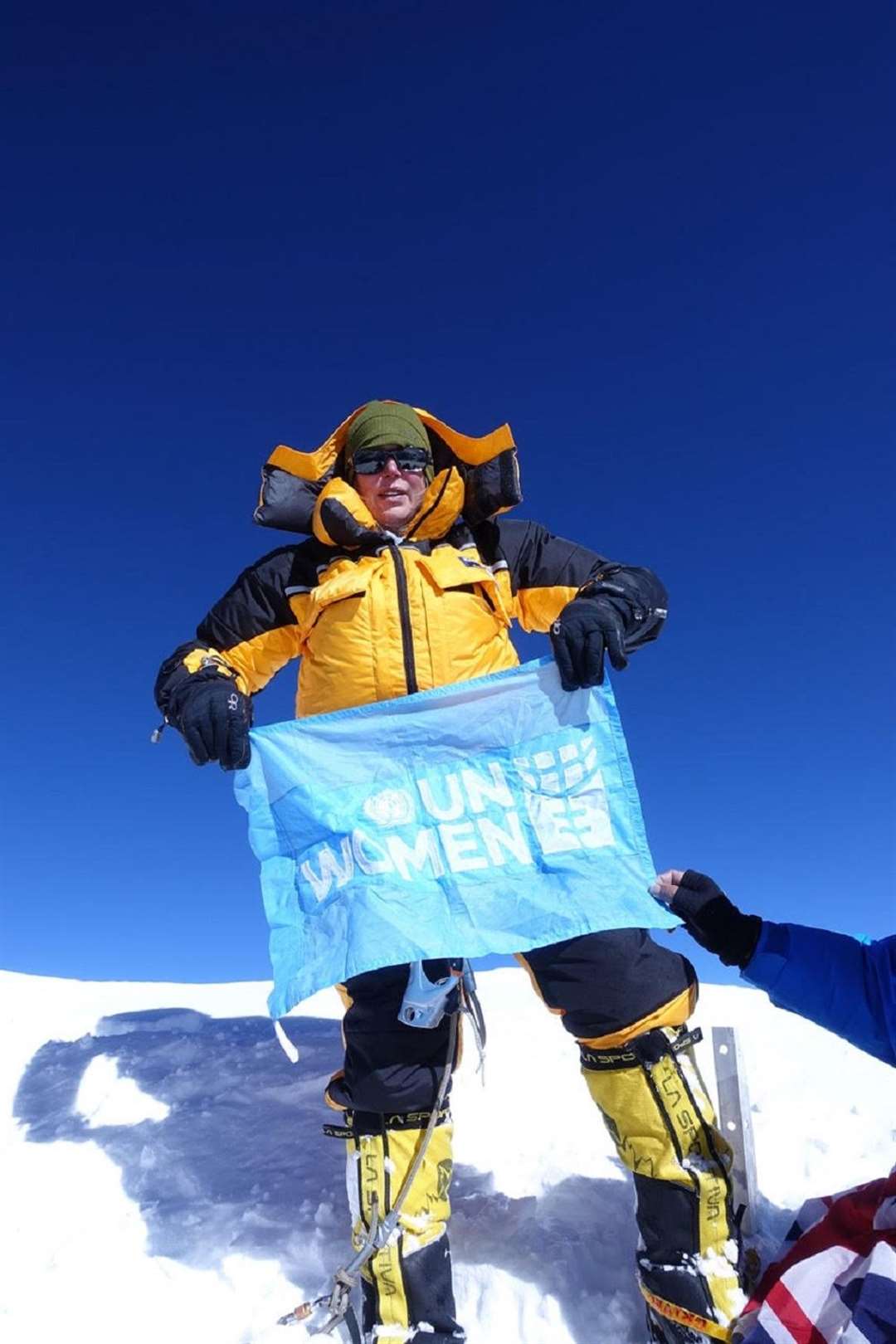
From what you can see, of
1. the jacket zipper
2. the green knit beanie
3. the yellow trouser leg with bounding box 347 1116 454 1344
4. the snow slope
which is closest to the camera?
the yellow trouser leg with bounding box 347 1116 454 1344

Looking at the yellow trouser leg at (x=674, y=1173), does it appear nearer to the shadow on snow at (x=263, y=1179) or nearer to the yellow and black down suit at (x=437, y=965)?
the yellow and black down suit at (x=437, y=965)

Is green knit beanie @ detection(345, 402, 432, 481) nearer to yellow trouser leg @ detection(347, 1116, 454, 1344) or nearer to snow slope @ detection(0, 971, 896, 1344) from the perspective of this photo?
yellow trouser leg @ detection(347, 1116, 454, 1344)

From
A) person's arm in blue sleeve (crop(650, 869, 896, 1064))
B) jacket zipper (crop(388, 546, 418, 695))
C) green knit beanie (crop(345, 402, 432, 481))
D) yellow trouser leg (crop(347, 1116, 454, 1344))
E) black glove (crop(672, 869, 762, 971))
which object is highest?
green knit beanie (crop(345, 402, 432, 481))

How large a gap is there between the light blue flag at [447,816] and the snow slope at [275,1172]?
46.3 inches

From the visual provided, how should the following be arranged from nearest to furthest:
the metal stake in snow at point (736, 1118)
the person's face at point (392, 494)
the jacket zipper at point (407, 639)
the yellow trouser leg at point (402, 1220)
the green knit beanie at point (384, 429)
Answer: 1. the yellow trouser leg at point (402, 1220)
2. the metal stake in snow at point (736, 1118)
3. the jacket zipper at point (407, 639)
4. the person's face at point (392, 494)
5. the green knit beanie at point (384, 429)

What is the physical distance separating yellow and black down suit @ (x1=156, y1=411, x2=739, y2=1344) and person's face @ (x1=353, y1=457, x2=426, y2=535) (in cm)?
9

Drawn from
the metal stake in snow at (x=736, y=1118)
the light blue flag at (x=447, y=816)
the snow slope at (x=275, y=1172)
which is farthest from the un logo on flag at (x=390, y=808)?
the snow slope at (x=275, y=1172)

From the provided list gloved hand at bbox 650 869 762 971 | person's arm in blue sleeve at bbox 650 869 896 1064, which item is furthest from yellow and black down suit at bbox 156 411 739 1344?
person's arm in blue sleeve at bbox 650 869 896 1064

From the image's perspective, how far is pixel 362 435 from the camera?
358 cm

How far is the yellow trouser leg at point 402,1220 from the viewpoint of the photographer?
243cm

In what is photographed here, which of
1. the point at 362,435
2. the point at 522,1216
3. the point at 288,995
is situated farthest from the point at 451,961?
the point at 362,435

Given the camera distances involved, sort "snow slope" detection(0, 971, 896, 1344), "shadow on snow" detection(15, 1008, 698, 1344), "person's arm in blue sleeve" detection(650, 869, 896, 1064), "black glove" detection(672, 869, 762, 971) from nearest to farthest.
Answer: "person's arm in blue sleeve" detection(650, 869, 896, 1064) < "black glove" detection(672, 869, 762, 971) < "snow slope" detection(0, 971, 896, 1344) < "shadow on snow" detection(15, 1008, 698, 1344)

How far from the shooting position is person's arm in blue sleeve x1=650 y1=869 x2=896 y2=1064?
7.04 ft

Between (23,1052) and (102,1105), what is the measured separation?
110 centimetres
